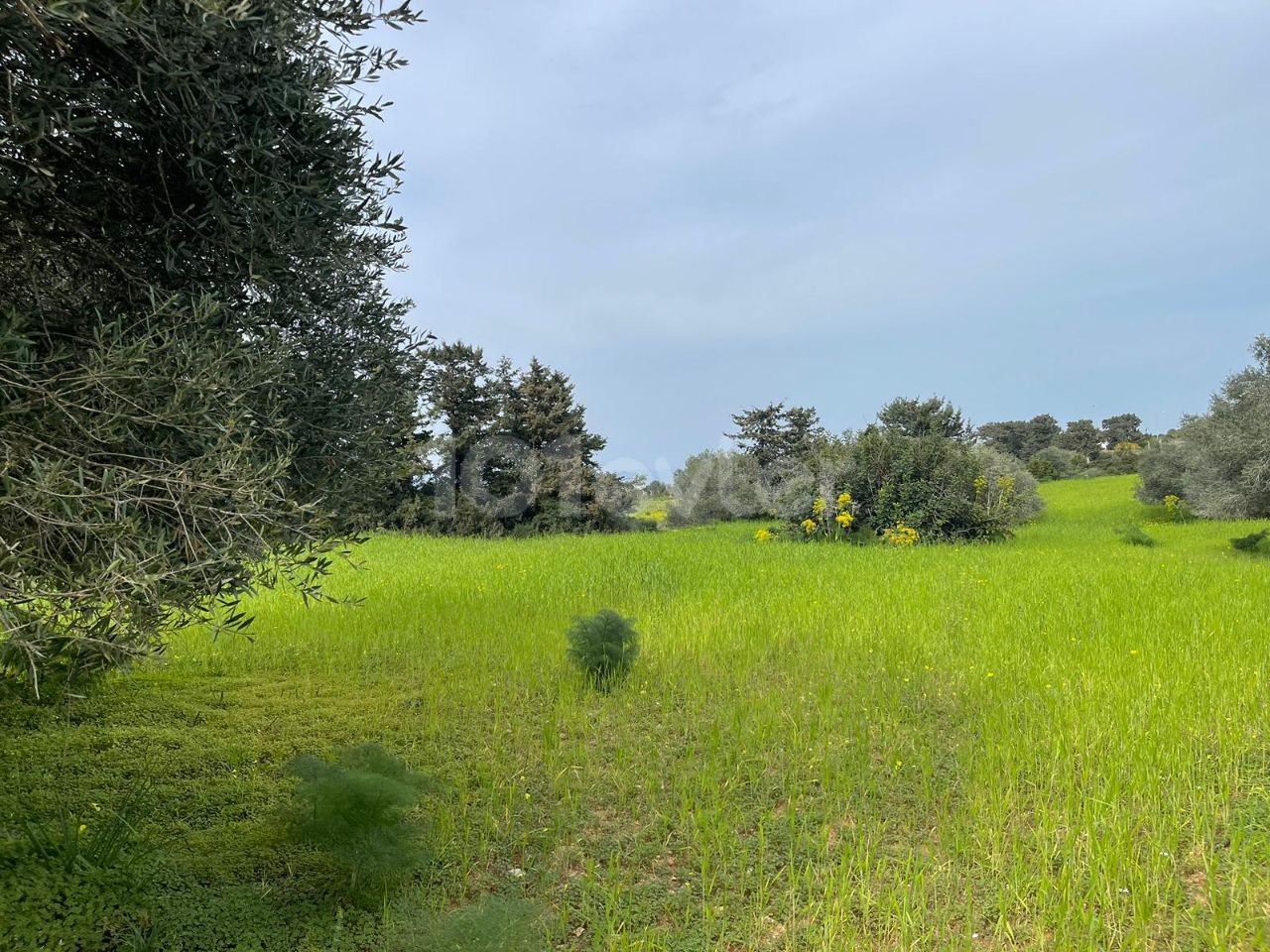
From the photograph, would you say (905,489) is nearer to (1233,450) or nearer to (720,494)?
(1233,450)

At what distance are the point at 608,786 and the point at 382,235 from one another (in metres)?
4.39

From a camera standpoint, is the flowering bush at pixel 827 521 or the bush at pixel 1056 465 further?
the bush at pixel 1056 465

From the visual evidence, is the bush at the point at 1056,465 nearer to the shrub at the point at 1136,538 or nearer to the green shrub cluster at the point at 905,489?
the green shrub cluster at the point at 905,489

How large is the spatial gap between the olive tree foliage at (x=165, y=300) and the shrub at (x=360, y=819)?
1010 mm

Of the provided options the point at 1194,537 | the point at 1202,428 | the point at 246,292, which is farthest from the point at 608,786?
the point at 1202,428

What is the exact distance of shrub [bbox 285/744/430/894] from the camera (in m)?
3.74

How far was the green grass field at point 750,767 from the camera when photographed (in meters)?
3.79

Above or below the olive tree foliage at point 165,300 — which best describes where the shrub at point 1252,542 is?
below

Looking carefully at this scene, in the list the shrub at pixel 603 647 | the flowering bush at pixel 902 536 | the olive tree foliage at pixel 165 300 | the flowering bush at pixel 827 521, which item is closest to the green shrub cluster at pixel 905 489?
the flowering bush at pixel 827 521

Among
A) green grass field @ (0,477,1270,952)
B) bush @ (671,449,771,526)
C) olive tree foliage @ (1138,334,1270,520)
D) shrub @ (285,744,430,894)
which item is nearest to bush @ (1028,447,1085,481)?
olive tree foliage @ (1138,334,1270,520)

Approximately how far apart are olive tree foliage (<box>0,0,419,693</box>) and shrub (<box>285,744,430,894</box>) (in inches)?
39.8

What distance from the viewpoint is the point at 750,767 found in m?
5.43

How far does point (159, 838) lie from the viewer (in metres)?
4.46

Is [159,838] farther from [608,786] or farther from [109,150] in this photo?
[109,150]
